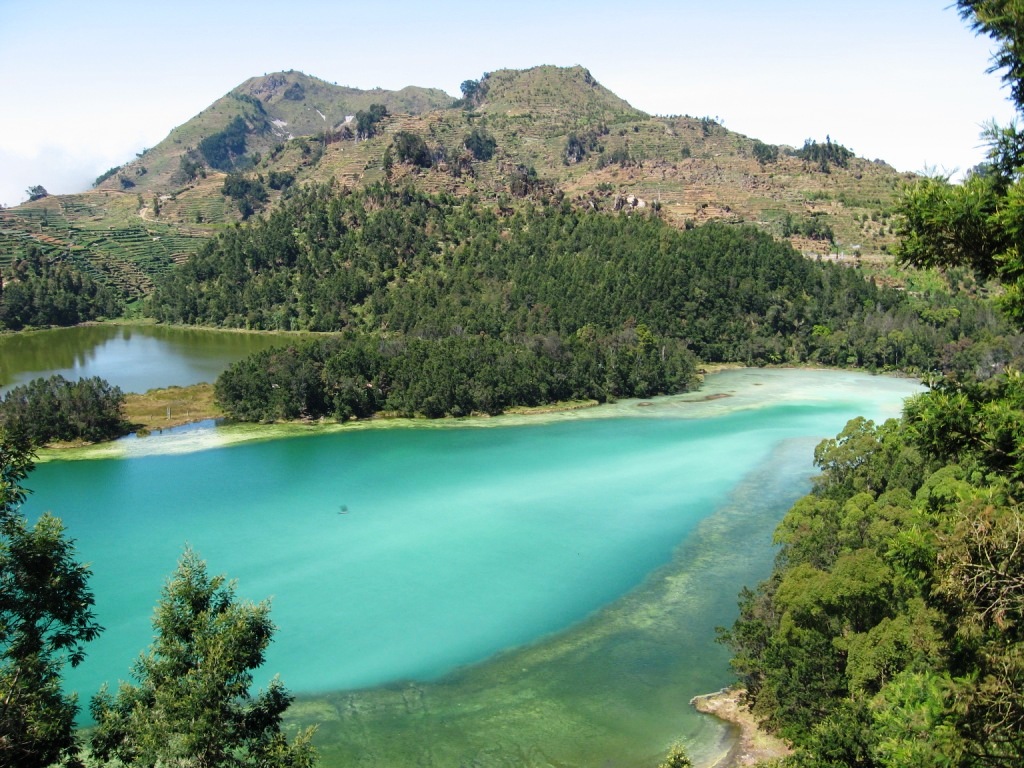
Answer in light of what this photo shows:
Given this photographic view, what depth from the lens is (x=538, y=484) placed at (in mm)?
52750

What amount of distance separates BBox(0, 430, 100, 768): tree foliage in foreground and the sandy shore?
59.2ft

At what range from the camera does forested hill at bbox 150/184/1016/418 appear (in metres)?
79.2

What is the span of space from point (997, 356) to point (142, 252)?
149994mm

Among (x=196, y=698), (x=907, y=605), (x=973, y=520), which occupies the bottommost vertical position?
(x=907, y=605)

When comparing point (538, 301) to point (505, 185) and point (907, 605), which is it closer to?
point (505, 185)

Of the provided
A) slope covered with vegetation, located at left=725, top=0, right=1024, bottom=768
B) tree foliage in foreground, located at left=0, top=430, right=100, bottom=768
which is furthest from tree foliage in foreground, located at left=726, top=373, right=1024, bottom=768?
tree foliage in foreground, located at left=0, top=430, right=100, bottom=768

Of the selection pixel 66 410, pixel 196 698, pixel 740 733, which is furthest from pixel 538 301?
pixel 196 698

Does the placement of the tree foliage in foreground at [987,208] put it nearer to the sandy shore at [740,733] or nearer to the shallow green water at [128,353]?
the sandy shore at [740,733]

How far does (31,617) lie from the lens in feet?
44.4

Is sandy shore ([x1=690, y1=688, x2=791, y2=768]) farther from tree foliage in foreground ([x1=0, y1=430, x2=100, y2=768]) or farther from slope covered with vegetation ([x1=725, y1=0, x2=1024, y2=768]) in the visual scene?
tree foliage in foreground ([x1=0, y1=430, x2=100, y2=768])

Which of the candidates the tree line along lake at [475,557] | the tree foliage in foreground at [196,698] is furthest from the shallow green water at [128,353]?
the tree foliage in foreground at [196,698]

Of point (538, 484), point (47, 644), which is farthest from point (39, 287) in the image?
point (47, 644)

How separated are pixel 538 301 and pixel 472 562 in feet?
210

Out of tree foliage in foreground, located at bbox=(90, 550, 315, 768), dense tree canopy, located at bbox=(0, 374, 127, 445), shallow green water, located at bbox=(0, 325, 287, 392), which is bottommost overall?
tree foliage in foreground, located at bbox=(90, 550, 315, 768)
